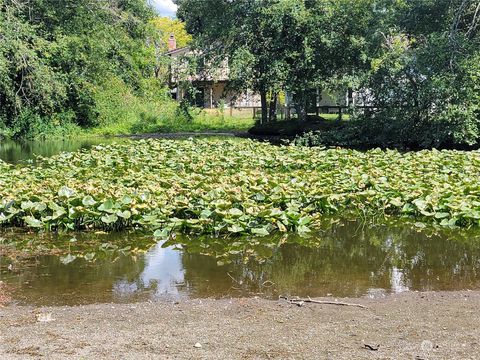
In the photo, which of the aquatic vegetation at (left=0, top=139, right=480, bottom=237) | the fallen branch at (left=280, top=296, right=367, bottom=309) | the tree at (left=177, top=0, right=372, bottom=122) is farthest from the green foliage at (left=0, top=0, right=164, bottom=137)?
the fallen branch at (left=280, top=296, right=367, bottom=309)

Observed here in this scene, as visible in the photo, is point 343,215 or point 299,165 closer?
point 343,215

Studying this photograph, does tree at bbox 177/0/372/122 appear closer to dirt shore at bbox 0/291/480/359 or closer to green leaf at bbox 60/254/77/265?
green leaf at bbox 60/254/77/265

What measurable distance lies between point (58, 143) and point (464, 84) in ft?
53.0

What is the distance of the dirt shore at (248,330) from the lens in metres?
4.18

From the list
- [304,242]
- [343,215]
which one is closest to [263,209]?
[304,242]

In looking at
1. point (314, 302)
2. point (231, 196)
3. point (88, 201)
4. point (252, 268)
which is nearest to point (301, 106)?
point (231, 196)

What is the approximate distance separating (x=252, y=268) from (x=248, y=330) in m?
2.05

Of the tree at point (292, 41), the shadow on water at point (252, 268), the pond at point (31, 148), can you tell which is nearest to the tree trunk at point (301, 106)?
the tree at point (292, 41)

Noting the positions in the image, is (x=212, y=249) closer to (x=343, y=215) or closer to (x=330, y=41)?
(x=343, y=215)

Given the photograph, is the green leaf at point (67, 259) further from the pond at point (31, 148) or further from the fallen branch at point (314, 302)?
the pond at point (31, 148)

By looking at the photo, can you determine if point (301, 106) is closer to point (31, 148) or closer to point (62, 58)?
point (62, 58)

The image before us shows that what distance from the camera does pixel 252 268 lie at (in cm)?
666

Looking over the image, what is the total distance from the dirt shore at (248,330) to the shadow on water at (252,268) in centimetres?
51

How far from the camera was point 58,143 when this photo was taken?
81.5ft
